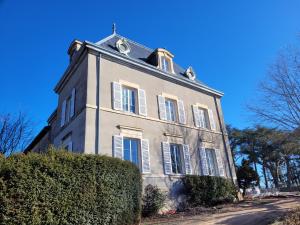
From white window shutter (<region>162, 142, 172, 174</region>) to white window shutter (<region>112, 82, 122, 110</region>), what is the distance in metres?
3.04

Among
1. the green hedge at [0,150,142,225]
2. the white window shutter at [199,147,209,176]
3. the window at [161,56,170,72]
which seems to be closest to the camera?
the green hedge at [0,150,142,225]

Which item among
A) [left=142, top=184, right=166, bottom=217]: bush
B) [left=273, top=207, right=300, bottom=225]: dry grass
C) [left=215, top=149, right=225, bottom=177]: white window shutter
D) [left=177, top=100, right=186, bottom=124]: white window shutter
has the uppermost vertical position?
[left=177, top=100, right=186, bottom=124]: white window shutter

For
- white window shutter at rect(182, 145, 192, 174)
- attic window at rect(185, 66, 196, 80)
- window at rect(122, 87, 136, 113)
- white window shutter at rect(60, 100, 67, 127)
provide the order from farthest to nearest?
attic window at rect(185, 66, 196, 80)
white window shutter at rect(60, 100, 67, 127)
white window shutter at rect(182, 145, 192, 174)
window at rect(122, 87, 136, 113)

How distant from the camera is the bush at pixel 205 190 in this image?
486 inches

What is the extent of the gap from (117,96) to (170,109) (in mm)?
3768

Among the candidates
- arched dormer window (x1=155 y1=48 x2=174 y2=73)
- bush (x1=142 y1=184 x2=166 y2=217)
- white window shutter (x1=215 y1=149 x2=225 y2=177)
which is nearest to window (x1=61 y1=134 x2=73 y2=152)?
bush (x1=142 y1=184 x2=166 y2=217)

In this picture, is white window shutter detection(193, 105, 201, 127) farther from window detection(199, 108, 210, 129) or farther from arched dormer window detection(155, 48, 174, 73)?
arched dormer window detection(155, 48, 174, 73)

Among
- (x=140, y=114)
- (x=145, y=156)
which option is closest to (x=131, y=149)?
(x=145, y=156)

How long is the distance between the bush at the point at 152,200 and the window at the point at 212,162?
15.9 feet

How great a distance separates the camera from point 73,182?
6078mm

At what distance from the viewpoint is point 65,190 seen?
588 cm

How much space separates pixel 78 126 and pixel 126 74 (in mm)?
3727

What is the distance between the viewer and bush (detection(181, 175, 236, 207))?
40.5 feet

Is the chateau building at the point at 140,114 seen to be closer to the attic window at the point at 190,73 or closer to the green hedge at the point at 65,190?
the attic window at the point at 190,73
